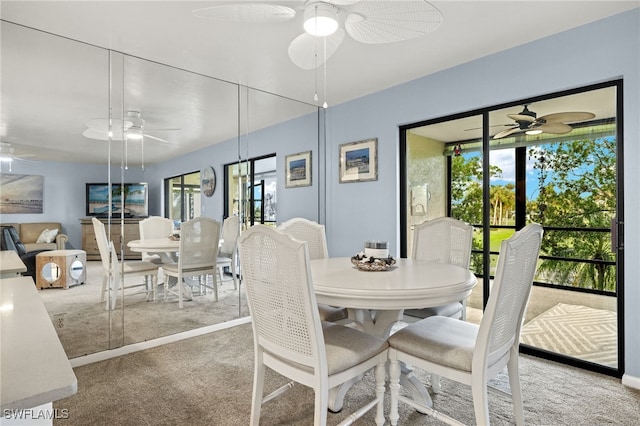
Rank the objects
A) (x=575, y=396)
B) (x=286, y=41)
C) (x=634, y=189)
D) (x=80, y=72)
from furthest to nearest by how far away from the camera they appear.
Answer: (x=80, y=72) → (x=286, y=41) → (x=634, y=189) → (x=575, y=396)

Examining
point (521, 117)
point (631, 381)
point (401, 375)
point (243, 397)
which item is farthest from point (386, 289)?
point (521, 117)

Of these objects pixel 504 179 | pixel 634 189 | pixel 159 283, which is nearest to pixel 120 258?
pixel 159 283

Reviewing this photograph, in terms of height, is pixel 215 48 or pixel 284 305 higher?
pixel 215 48

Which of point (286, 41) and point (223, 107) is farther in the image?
point (223, 107)

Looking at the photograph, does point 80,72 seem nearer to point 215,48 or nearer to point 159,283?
point 215,48

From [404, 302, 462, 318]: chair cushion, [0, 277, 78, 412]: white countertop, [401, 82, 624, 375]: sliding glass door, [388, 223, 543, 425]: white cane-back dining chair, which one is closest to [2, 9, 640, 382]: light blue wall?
[401, 82, 624, 375]: sliding glass door

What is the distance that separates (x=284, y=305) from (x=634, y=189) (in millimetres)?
2389

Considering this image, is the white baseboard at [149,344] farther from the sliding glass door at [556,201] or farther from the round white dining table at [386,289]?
the sliding glass door at [556,201]

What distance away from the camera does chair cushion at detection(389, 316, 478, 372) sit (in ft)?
5.03

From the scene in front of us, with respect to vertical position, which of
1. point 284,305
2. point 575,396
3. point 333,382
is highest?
point 284,305

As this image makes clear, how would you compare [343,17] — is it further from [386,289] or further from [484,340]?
[484,340]

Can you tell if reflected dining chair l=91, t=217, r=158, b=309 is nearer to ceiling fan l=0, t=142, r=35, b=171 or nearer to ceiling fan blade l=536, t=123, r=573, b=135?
ceiling fan l=0, t=142, r=35, b=171

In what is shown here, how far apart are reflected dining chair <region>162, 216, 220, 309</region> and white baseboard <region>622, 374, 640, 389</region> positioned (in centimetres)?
328

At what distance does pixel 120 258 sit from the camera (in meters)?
2.94
